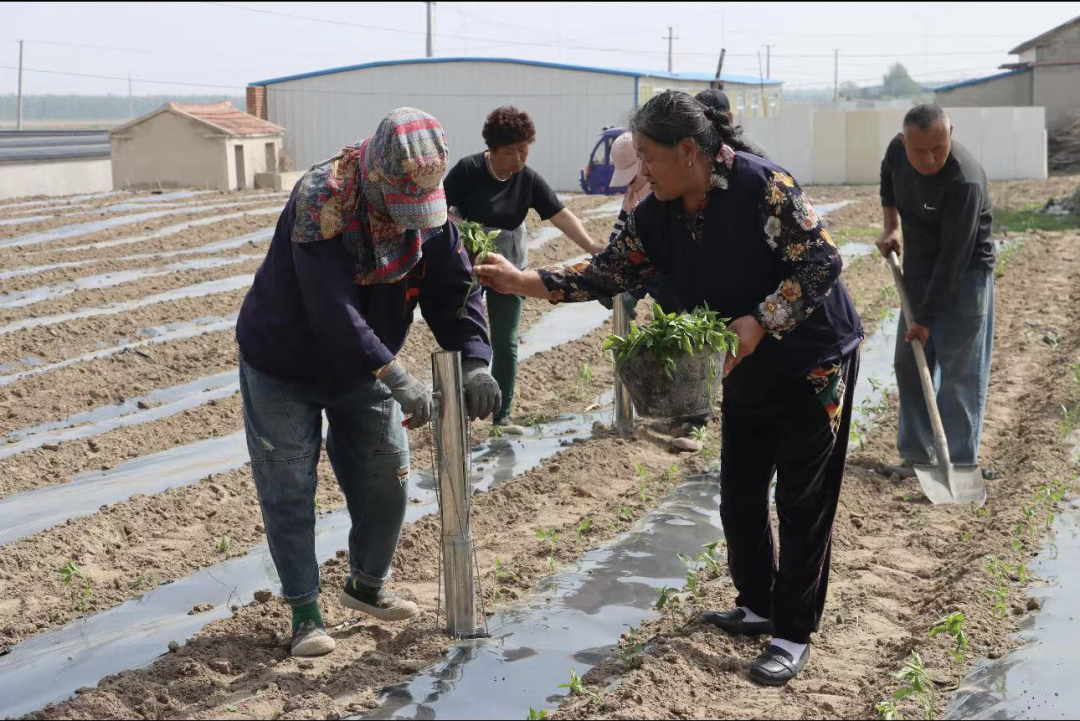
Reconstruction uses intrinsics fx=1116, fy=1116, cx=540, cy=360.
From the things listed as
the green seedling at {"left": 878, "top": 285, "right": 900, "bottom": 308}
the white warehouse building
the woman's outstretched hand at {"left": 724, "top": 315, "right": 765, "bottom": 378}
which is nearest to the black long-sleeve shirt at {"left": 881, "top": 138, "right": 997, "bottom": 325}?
the woman's outstretched hand at {"left": 724, "top": 315, "right": 765, "bottom": 378}

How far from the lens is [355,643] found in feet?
11.6

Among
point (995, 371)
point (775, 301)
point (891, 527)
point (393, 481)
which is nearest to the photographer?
point (775, 301)

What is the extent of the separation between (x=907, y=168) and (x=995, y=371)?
300cm

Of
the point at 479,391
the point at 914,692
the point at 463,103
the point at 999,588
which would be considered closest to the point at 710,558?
the point at 999,588

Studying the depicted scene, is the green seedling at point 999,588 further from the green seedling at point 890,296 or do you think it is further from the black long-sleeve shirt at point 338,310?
the green seedling at point 890,296

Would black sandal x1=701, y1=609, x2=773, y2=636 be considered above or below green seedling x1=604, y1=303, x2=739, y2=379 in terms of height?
below

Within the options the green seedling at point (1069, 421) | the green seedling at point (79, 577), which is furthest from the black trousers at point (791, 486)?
the green seedling at point (1069, 421)

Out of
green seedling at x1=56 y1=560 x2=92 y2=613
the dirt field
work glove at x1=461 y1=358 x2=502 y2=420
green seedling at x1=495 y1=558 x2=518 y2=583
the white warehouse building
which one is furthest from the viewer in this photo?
the white warehouse building

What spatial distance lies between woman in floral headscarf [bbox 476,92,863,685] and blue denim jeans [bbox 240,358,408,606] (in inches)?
23.5

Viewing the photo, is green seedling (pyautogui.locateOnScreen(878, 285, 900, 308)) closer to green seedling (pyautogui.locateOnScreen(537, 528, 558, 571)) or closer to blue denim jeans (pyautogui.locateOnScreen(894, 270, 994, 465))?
blue denim jeans (pyautogui.locateOnScreen(894, 270, 994, 465))

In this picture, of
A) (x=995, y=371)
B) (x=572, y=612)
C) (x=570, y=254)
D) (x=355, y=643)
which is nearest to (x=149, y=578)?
(x=355, y=643)

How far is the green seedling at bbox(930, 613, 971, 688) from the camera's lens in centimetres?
329

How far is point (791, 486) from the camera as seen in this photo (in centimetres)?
325

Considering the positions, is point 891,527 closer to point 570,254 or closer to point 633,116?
point 633,116
